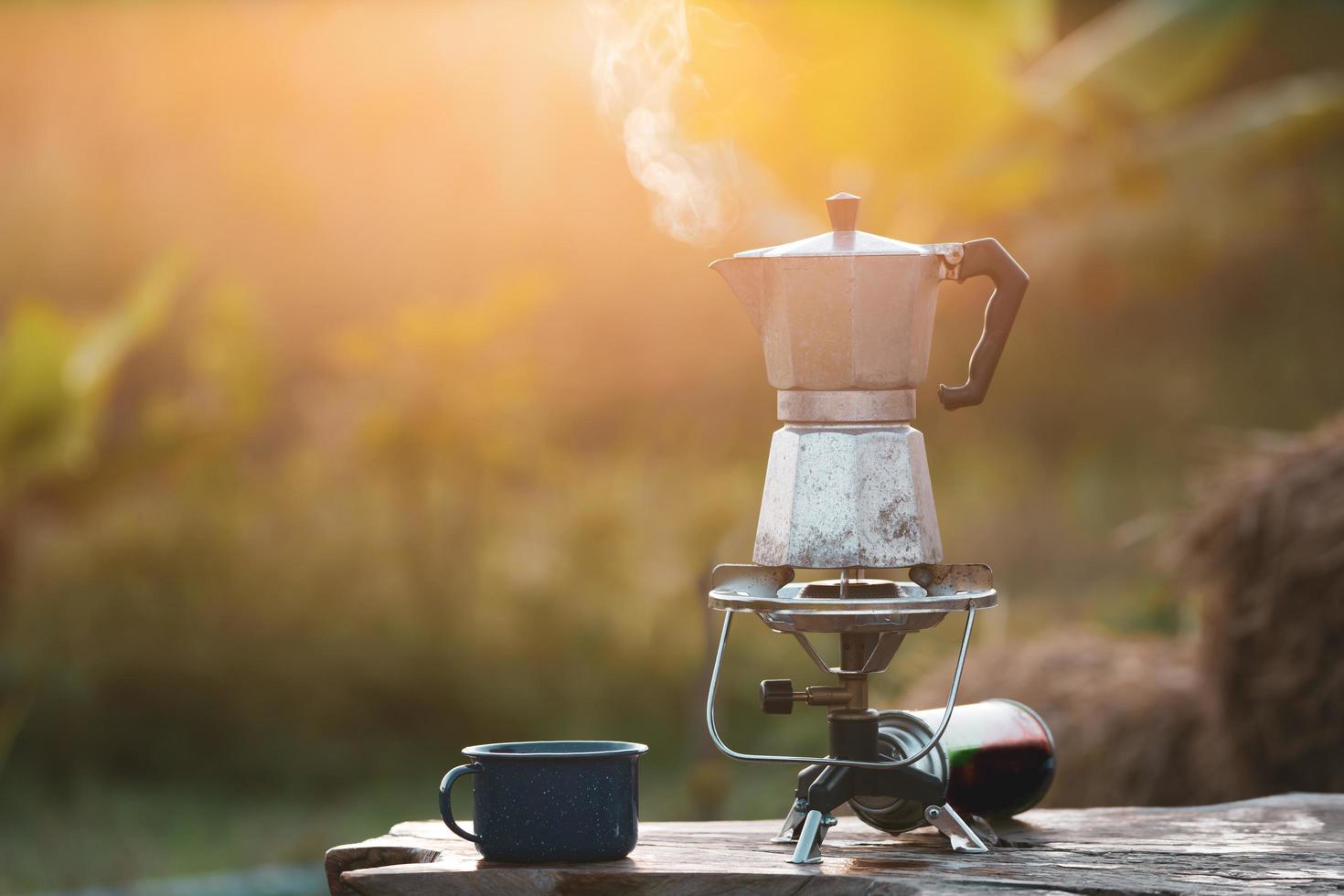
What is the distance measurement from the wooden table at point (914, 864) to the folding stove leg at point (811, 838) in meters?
0.01

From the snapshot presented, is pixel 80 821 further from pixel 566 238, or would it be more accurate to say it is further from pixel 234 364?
pixel 566 238

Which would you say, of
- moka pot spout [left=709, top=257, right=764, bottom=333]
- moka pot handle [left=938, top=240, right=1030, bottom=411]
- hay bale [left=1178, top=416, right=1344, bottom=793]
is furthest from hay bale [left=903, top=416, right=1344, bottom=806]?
moka pot spout [left=709, top=257, right=764, bottom=333]

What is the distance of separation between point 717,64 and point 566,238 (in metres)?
2.73

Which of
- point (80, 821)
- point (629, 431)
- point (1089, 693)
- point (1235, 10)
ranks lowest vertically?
point (80, 821)

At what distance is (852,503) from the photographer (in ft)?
4.30

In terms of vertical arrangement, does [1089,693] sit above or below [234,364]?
below

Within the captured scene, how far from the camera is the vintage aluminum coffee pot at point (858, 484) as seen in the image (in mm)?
1310

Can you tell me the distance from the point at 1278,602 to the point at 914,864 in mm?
1290

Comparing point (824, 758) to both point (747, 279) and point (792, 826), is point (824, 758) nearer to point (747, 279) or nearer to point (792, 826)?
point (792, 826)

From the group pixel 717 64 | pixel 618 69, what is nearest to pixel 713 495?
pixel 717 64

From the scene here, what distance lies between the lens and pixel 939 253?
1.34 m

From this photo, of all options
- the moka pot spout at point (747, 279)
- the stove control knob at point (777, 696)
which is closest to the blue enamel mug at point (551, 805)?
the stove control knob at point (777, 696)

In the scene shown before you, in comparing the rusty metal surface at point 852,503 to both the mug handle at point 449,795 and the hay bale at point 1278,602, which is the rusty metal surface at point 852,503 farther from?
the hay bale at point 1278,602

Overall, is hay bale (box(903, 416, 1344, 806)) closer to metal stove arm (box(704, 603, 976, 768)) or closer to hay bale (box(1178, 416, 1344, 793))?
hay bale (box(1178, 416, 1344, 793))
